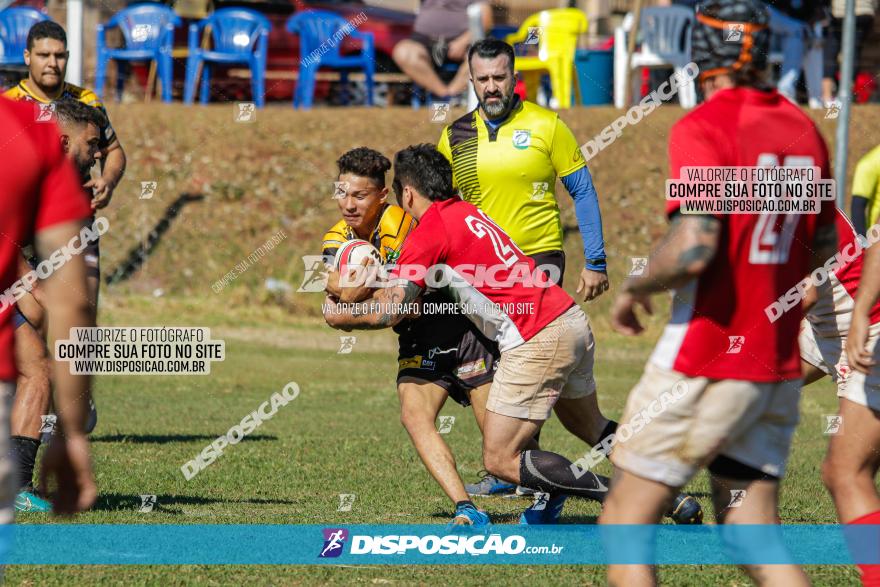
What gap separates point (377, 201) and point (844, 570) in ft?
10.4

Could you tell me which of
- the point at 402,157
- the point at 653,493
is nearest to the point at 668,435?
the point at 653,493

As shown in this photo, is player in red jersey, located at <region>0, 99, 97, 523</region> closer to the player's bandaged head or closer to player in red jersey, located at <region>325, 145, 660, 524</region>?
the player's bandaged head

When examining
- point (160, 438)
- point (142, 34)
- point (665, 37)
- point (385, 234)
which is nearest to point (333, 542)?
point (385, 234)

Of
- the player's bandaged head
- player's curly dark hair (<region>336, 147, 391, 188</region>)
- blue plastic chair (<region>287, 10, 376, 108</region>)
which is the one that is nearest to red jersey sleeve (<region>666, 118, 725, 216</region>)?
the player's bandaged head

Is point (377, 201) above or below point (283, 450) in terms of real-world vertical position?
above

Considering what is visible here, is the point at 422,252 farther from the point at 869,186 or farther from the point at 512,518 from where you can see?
the point at 869,186

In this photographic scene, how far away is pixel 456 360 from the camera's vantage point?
7.42m

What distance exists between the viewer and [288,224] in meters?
20.6

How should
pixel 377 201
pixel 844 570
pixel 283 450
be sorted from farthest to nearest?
pixel 283 450, pixel 377 201, pixel 844 570

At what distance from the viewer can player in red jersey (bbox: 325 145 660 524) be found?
675 cm

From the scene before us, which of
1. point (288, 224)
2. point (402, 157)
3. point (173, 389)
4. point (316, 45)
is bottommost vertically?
point (173, 389)

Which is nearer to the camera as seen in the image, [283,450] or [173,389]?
[283,450]

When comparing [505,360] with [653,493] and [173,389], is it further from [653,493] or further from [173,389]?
[173,389]

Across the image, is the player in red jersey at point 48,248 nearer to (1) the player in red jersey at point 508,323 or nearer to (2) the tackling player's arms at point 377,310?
(2) the tackling player's arms at point 377,310
